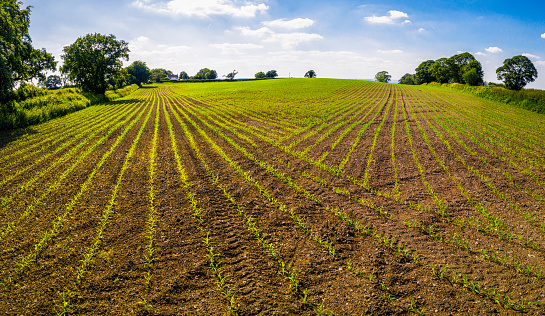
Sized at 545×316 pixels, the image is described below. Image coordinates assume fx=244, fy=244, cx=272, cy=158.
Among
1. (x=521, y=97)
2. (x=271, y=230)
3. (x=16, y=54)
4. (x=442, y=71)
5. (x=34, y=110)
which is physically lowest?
(x=271, y=230)

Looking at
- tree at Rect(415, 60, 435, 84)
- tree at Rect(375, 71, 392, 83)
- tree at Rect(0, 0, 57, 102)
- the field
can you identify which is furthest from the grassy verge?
tree at Rect(375, 71, 392, 83)

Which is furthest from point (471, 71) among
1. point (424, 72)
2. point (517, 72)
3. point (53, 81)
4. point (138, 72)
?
point (53, 81)

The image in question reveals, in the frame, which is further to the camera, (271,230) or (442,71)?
(442,71)

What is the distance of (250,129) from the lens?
2145 centimetres

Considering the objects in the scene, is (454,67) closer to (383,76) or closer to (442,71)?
(442,71)

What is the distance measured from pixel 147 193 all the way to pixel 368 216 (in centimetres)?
856

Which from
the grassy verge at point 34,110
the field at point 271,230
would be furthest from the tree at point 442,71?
the grassy verge at point 34,110

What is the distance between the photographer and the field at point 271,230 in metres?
5.38

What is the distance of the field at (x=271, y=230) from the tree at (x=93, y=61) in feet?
112

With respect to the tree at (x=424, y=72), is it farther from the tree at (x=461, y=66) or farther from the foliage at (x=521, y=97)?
the foliage at (x=521, y=97)

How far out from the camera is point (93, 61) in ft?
140

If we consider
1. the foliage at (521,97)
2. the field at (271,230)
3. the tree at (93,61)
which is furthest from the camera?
the tree at (93,61)

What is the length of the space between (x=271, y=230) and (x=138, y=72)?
129464 millimetres

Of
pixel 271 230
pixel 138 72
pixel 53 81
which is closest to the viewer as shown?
pixel 271 230
